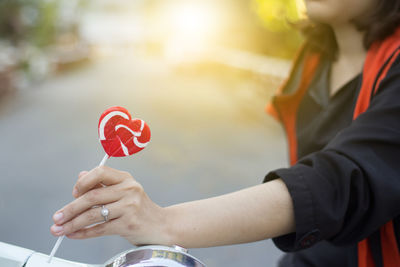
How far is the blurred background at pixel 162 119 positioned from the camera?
331 cm

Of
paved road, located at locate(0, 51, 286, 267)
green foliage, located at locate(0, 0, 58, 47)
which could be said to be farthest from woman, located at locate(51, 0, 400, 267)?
green foliage, located at locate(0, 0, 58, 47)

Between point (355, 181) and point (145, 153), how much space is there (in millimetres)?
4569

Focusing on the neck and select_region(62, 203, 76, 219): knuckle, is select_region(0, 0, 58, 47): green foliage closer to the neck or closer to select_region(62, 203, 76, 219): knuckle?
the neck

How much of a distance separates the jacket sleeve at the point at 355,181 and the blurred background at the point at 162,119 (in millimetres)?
748

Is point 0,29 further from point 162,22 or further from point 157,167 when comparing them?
point 162,22

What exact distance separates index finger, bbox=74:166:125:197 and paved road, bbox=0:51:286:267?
91.8 inches

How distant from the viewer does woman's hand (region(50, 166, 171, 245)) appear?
69 cm

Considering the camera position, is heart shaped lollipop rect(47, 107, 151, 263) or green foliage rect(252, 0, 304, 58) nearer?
heart shaped lollipop rect(47, 107, 151, 263)

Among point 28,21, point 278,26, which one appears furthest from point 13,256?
point 28,21

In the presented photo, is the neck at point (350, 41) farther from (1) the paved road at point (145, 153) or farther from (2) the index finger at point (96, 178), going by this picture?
(1) the paved road at point (145, 153)

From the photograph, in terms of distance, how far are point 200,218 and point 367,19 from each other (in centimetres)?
71

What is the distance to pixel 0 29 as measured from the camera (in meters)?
14.0

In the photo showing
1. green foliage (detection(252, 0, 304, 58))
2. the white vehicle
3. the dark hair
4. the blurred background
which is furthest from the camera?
green foliage (detection(252, 0, 304, 58))

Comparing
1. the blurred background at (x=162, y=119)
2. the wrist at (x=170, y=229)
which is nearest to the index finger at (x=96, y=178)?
the wrist at (x=170, y=229)
